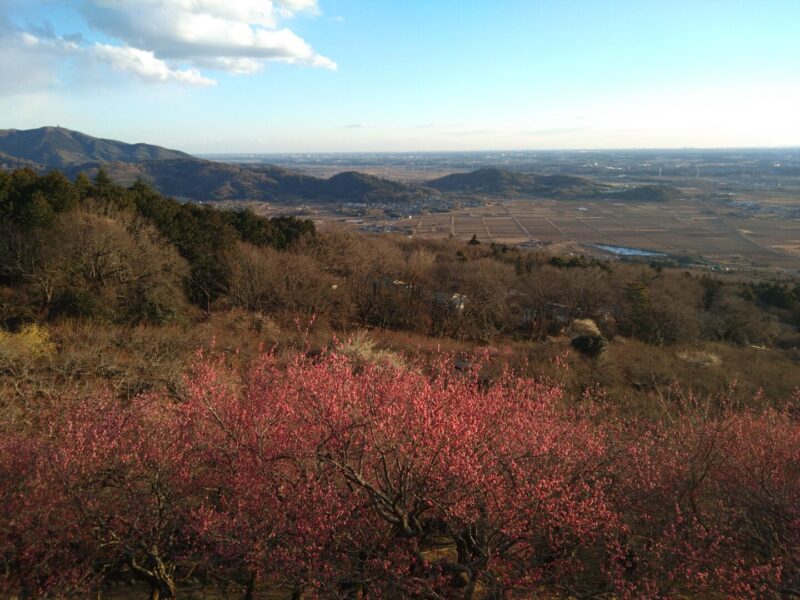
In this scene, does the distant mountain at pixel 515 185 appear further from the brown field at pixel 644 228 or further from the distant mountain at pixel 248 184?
the distant mountain at pixel 248 184

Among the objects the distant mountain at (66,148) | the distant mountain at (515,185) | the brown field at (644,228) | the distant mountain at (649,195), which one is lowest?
the brown field at (644,228)

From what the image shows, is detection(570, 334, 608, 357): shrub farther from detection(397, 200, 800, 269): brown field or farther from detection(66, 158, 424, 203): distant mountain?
detection(66, 158, 424, 203): distant mountain

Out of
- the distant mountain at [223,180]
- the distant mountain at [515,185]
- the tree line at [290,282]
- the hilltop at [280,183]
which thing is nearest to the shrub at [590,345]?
the tree line at [290,282]

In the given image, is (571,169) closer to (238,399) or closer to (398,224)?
(398,224)

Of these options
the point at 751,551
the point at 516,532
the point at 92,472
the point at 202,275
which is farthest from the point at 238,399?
the point at 202,275

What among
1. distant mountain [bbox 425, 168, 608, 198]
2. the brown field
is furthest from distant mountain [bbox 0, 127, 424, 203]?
the brown field

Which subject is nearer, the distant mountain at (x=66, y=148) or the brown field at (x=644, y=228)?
the brown field at (x=644, y=228)
